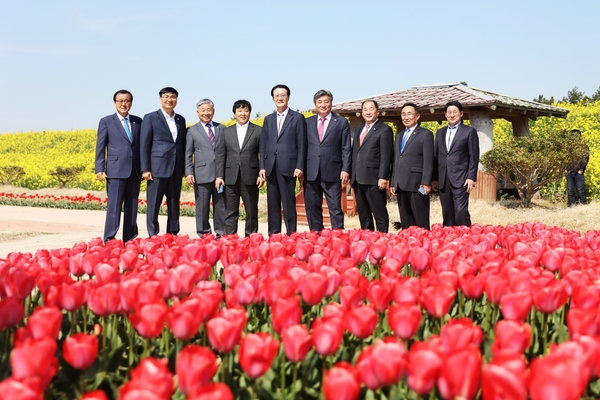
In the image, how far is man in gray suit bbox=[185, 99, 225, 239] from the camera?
9.13 m

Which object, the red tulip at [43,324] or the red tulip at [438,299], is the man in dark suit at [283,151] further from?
the red tulip at [43,324]

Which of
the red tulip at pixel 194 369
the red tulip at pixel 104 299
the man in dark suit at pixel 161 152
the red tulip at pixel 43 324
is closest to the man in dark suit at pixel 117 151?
the man in dark suit at pixel 161 152

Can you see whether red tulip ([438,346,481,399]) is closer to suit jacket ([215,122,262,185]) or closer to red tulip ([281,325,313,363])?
red tulip ([281,325,313,363])

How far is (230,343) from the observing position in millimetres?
1925

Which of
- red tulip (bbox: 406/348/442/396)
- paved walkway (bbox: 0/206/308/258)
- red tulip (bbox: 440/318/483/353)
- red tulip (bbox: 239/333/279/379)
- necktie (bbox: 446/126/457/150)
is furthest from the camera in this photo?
paved walkway (bbox: 0/206/308/258)

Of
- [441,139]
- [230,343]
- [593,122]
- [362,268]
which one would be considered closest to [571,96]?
[593,122]

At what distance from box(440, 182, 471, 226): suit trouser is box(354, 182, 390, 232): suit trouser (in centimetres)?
82

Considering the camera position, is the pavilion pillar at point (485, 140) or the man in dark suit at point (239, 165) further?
the pavilion pillar at point (485, 140)

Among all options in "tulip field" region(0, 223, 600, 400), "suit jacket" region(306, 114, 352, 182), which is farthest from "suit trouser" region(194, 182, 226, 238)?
"tulip field" region(0, 223, 600, 400)

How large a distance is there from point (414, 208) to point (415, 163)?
0.59 meters

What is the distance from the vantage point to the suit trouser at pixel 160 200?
896 cm

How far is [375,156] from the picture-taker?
867cm

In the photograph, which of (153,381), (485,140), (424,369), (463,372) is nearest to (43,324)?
(153,381)

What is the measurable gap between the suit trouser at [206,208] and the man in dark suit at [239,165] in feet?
0.83
